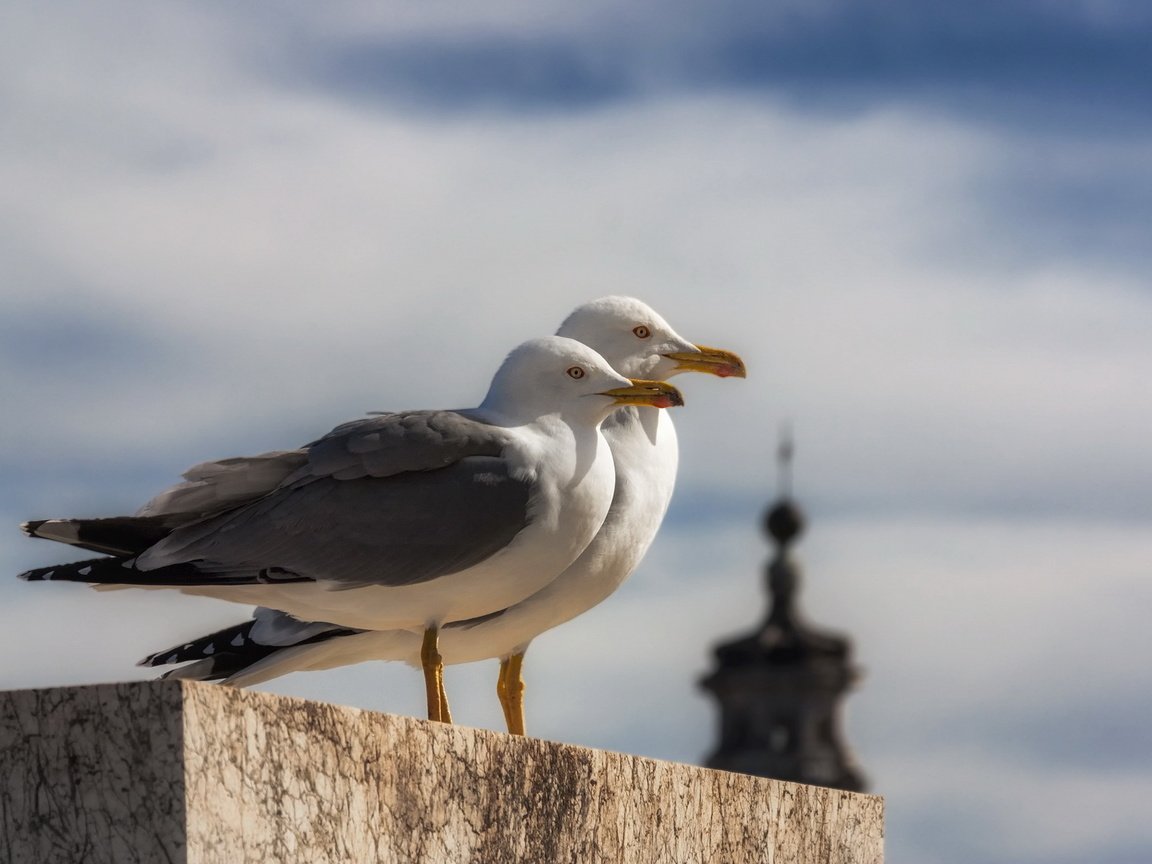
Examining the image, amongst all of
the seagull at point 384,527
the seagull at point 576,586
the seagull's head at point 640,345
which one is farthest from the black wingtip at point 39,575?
the seagull's head at point 640,345

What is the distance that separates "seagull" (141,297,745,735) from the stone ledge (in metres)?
0.88

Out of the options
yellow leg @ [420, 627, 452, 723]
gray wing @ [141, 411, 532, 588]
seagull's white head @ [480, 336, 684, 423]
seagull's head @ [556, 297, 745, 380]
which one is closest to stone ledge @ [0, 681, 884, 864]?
yellow leg @ [420, 627, 452, 723]

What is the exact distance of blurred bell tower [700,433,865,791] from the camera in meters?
125

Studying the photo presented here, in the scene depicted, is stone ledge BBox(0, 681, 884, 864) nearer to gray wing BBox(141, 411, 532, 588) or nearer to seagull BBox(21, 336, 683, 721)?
seagull BBox(21, 336, 683, 721)

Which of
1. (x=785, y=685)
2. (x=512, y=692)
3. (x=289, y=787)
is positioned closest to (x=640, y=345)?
(x=512, y=692)

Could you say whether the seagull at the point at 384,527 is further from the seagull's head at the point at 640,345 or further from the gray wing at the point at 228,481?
the seagull's head at the point at 640,345

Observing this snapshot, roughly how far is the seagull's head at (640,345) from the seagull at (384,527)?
1.29 meters

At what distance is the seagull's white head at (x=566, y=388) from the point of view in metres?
9.19

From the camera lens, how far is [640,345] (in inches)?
410

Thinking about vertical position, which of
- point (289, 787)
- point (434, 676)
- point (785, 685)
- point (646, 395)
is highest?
point (785, 685)

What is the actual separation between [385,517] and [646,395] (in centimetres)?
114

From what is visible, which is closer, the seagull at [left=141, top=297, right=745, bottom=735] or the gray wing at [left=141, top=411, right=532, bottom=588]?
the gray wing at [left=141, top=411, right=532, bottom=588]

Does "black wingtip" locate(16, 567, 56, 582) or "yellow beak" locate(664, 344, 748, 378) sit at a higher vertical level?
"yellow beak" locate(664, 344, 748, 378)

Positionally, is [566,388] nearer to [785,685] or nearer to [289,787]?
[289,787]
